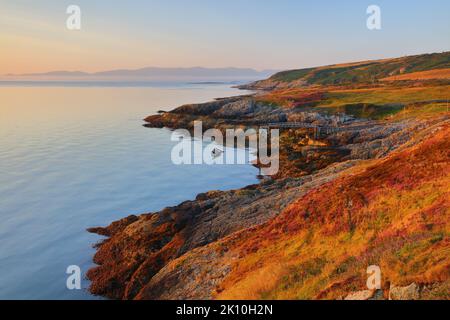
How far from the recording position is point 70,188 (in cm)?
4691

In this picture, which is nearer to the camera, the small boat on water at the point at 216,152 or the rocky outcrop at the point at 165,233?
the rocky outcrop at the point at 165,233

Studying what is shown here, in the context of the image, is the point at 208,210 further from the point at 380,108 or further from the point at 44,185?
the point at 380,108

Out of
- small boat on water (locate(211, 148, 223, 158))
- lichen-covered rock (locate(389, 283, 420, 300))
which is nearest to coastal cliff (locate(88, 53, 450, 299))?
lichen-covered rock (locate(389, 283, 420, 300))

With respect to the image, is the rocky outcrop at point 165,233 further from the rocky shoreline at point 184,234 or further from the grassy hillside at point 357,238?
the grassy hillside at point 357,238

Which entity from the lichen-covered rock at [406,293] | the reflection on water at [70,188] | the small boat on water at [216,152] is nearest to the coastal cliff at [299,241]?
the lichen-covered rock at [406,293]

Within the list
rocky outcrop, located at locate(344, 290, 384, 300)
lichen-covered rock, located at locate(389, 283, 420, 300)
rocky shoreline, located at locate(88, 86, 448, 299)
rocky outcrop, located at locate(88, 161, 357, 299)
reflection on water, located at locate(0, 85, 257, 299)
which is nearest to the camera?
lichen-covered rock, located at locate(389, 283, 420, 300)

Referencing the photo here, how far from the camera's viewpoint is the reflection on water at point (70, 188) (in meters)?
28.8

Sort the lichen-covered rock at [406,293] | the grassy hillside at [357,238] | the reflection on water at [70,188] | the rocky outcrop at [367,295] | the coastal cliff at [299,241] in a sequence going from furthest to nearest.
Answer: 1. the reflection on water at [70,188]
2. the coastal cliff at [299,241]
3. the grassy hillside at [357,238]
4. the rocky outcrop at [367,295]
5. the lichen-covered rock at [406,293]

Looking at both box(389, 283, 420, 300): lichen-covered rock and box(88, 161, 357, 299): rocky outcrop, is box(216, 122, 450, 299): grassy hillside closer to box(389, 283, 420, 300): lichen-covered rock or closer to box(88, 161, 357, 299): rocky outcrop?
box(389, 283, 420, 300): lichen-covered rock

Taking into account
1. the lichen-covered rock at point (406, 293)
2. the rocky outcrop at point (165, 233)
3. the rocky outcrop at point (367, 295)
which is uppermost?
the lichen-covered rock at point (406, 293)

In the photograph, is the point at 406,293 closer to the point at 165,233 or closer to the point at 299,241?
the point at 299,241

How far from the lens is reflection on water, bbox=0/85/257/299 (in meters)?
28.8

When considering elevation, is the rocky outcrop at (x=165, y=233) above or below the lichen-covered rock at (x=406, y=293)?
below

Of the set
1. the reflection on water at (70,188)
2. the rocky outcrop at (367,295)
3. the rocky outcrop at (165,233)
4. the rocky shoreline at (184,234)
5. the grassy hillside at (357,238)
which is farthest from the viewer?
the reflection on water at (70,188)
